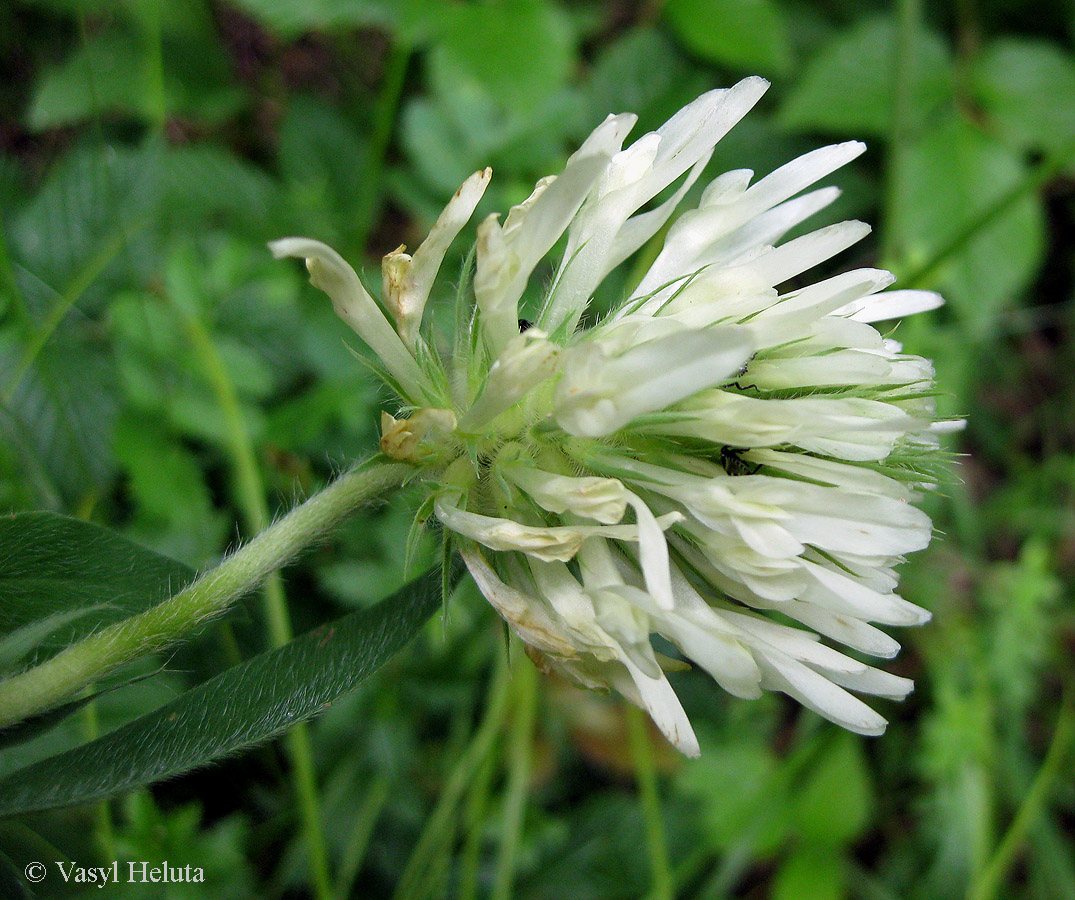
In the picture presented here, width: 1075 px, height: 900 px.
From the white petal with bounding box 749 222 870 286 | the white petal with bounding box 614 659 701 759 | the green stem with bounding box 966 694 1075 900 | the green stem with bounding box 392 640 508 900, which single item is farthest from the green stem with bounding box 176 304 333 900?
the green stem with bounding box 966 694 1075 900

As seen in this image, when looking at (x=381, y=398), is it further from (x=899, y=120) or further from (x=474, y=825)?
(x=899, y=120)

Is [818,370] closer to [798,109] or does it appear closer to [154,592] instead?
[154,592]

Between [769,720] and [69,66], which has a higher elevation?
[69,66]

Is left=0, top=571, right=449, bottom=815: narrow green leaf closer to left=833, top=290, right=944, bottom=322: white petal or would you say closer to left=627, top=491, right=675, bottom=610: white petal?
left=627, top=491, right=675, bottom=610: white petal

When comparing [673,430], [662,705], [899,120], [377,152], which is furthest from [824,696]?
[899,120]

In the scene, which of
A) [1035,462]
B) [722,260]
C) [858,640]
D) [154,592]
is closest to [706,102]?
[722,260]

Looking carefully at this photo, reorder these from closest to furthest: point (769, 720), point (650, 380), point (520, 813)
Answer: point (650, 380), point (520, 813), point (769, 720)

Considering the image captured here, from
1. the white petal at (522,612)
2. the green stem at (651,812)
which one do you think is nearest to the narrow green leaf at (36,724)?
the white petal at (522,612)
